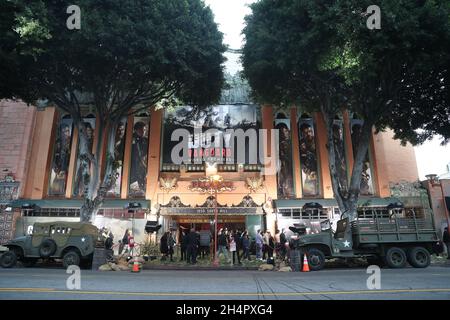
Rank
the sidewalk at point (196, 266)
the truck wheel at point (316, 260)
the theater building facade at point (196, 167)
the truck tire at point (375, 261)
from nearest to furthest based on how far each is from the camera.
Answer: the truck wheel at point (316, 260) < the truck tire at point (375, 261) < the sidewalk at point (196, 266) < the theater building facade at point (196, 167)

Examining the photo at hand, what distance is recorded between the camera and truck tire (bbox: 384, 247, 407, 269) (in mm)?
14008

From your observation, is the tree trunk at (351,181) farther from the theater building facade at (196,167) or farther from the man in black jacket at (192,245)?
the man in black jacket at (192,245)

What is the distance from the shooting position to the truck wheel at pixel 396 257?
14.0m

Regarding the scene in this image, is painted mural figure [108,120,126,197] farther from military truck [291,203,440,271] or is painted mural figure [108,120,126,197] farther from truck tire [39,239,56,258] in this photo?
military truck [291,203,440,271]

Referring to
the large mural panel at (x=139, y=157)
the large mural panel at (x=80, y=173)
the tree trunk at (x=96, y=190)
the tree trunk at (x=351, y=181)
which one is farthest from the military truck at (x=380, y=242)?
the large mural panel at (x=80, y=173)

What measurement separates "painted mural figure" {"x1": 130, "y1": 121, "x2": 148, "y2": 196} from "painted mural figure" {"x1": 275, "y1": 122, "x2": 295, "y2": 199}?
1062 cm

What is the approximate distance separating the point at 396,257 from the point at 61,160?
951 inches

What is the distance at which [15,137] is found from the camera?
25.6 metres

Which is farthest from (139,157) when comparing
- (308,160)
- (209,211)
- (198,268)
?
(308,160)

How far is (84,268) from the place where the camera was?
15.0 m

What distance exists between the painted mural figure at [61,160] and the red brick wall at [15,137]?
2.00 meters

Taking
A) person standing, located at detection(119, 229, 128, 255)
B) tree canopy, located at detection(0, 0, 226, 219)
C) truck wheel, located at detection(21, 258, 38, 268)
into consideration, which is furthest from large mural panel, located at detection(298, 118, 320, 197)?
truck wheel, located at detection(21, 258, 38, 268)

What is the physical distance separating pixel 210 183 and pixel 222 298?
18.1 m

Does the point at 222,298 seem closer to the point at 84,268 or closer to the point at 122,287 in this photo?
the point at 122,287
